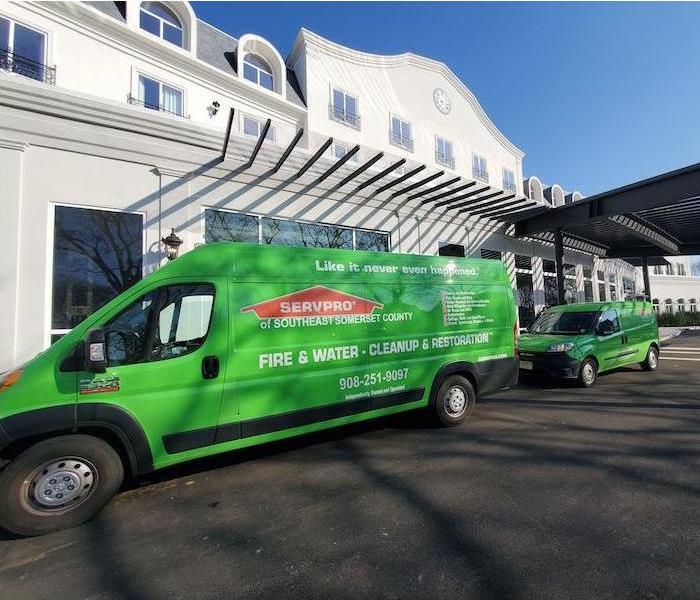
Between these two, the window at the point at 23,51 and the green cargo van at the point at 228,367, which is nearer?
the green cargo van at the point at 228,367

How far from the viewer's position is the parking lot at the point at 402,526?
Answer: 2439mm

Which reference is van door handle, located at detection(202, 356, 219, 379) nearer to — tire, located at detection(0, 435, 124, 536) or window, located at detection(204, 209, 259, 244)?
tire, located at detection(0, 435, 124, 536)

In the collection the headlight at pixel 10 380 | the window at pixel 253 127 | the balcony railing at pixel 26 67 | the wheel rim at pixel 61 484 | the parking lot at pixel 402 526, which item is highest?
the window at pixel 253 127

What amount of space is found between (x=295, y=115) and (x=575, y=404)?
54.9 feet

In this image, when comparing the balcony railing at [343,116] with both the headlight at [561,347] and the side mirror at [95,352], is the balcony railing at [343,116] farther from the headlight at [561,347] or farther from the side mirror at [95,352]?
the side mirror at [95,352]

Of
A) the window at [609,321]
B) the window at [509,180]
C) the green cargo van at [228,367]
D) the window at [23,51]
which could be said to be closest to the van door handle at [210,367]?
the green cargo van at [228,367]

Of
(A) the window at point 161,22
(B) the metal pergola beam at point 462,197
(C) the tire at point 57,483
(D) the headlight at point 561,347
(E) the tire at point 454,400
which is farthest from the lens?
(A) the window at point 161,22

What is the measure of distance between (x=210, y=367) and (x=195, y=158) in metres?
6.83

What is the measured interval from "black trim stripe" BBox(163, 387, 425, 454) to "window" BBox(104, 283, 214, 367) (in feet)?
2.70

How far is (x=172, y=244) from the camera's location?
8062 mm

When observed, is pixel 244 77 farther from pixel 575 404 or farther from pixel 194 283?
pixel 575 404

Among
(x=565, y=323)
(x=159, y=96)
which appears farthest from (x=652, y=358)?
(x=159, y=96)

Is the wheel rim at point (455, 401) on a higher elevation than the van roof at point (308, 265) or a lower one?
lower

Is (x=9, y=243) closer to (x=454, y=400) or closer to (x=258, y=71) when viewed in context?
(x=454, y=400)
